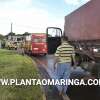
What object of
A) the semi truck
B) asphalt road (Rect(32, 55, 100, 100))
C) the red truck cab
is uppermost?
the semi truck

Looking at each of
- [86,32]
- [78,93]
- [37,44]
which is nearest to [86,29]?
[86,32]

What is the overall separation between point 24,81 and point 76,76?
2419mm

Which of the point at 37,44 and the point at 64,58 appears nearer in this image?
the point at 64,58

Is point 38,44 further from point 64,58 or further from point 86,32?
point 64,58

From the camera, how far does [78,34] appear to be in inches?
671

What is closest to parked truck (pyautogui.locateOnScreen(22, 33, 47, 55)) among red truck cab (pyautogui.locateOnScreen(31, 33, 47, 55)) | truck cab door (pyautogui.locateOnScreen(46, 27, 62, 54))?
red truck cab (pyautogui.locateOnScreen(31, 33, 47, 55))

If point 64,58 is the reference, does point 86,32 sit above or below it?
above

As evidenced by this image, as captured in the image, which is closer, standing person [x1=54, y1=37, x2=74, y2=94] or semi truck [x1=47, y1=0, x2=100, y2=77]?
standing person [x1=54, y1=37, x2=74, y2=94]

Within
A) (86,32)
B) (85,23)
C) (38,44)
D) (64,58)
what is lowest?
(38,44)

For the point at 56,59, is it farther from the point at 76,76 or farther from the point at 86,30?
the point at 76,76

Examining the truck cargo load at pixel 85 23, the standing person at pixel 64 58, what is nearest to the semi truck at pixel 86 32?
the truck cargo load at pixel 85 23

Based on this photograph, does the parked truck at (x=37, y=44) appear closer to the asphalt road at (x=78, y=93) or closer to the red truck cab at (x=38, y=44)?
the red truck cab at (x=38, y=44)

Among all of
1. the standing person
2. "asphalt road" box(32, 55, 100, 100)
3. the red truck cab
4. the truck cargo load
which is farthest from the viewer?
the red truck cab

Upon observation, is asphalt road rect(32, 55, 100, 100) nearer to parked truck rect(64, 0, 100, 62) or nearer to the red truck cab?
parked truck rect(64, 0, 100, 62)
